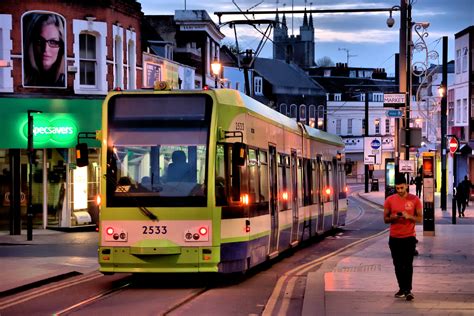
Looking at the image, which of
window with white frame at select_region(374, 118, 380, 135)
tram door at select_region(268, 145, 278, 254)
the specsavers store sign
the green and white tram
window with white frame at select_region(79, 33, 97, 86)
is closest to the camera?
the green and white tram

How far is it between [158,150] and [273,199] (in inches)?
173

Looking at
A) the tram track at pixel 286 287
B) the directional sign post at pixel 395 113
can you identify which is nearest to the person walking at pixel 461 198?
the tram track at pixel 286 287

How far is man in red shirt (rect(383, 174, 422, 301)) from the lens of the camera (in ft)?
46.6

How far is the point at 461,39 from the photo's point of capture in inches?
2746

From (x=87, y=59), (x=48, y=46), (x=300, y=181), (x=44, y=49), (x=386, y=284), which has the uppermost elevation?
(x=48, y=46)

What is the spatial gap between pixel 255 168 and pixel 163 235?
288cm

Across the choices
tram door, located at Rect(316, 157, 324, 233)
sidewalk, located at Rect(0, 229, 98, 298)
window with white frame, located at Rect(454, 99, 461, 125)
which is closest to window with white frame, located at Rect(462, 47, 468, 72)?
window with white frame, located at Rect(454, 99, 461, 125)

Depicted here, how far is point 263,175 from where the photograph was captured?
19.3 m

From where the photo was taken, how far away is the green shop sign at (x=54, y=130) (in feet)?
113

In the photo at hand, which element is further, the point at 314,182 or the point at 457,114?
the point at 457,114

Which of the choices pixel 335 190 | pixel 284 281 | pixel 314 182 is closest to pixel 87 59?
pixel 335 190

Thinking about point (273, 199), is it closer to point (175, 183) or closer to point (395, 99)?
point (175, 183)

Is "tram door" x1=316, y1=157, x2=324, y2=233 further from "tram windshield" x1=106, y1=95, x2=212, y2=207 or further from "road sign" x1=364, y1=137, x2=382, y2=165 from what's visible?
"road sign" x1=364, y1=137, x2=382, y2=165

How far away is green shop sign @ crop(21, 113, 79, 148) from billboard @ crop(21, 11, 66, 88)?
1.25 m
